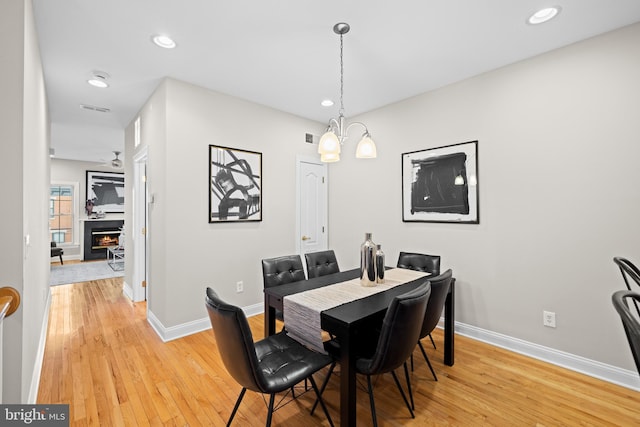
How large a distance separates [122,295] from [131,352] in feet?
7.69

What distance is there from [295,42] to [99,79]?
7.52 ft

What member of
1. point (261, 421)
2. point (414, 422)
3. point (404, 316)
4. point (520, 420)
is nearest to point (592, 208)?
point (520, 420)

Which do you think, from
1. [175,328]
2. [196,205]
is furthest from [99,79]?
[175,328]

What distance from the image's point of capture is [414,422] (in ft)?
6.25

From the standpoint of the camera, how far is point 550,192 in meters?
2.67

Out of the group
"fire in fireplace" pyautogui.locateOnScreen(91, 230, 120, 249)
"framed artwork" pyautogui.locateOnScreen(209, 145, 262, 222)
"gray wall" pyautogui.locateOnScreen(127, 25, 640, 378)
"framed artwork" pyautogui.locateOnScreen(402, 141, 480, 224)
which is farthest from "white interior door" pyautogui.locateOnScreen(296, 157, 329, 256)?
"fire in fireplace" pyautogui.locateOnScreen(91, 230, 120, 249)

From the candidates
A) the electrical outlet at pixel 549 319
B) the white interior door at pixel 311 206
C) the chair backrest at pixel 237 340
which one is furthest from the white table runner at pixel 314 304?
the white interior door at pixel 311 206

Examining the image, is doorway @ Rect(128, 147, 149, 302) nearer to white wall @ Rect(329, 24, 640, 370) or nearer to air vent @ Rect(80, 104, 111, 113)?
air vent @ Rect(80, 104, 111, 113)

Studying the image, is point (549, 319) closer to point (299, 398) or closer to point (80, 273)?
point (299, 398)

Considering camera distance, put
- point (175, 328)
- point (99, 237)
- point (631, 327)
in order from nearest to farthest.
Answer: point (631, 327) → point (175, 328) → point (99, 237)

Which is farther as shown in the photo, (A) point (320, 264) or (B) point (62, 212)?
(B) point (62, 212)

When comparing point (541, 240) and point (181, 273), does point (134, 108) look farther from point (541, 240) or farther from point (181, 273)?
point (541, 240)

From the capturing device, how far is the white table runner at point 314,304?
188 centimetres

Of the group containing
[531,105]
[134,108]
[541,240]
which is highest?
[134,108]
